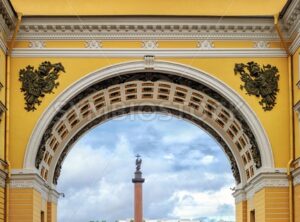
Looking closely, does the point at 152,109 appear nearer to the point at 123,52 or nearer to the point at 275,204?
the point at 123,52

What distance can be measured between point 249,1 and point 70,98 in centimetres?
745

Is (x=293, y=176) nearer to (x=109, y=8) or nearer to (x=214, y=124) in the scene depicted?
(x=214, y=124)

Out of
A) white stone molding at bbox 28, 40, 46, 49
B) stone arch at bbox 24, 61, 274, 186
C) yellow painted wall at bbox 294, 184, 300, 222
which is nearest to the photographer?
yellow painted wall at bbox 294, 184, 300, 222

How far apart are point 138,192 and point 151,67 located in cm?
1408

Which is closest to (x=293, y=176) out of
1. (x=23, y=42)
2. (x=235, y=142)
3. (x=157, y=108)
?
(x=235, y=142)

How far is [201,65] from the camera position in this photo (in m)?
27.5

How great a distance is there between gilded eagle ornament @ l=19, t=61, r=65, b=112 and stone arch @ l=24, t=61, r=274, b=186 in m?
0.51

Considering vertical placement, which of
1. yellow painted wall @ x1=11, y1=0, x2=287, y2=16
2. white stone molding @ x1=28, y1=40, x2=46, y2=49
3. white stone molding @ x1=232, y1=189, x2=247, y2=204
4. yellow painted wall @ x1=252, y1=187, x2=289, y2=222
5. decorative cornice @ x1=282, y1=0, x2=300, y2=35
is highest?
yellow painted wall @ x1=11, y1=0, x2=287, y2=16

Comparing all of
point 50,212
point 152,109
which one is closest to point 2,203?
point 50,212

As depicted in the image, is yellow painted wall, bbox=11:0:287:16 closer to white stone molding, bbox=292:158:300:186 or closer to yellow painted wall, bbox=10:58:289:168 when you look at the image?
yellow painted wall, bbox=10:58:289:168

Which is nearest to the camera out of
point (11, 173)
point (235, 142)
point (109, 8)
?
point (11, 173)

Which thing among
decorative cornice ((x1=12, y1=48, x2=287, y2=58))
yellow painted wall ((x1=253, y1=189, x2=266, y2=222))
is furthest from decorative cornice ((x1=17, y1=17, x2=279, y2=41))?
yellow painted wall ((x1=253, y1=189, x2=266, y2=222))

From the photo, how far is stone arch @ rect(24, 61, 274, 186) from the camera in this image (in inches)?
1075

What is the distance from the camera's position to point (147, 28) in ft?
89.6
